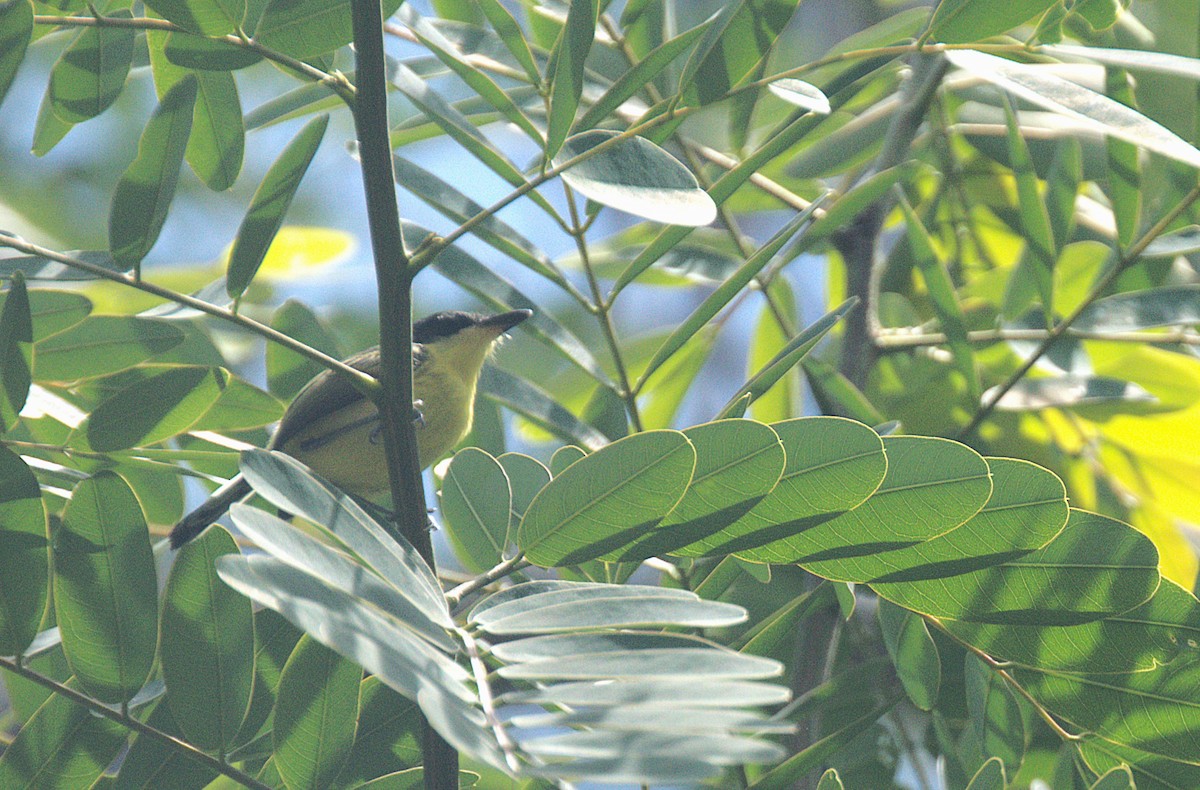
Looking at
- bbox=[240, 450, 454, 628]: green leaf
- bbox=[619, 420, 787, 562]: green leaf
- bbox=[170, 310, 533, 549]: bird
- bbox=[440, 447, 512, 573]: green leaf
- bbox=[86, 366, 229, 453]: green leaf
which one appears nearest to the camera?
bbox=[240, 450, 454, 628]: green leaf

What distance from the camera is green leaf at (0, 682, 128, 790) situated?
129cm

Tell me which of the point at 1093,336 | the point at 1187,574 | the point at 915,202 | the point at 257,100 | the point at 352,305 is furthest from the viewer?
the point at 257,100

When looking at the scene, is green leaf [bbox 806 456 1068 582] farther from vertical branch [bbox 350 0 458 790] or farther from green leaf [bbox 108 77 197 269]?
green leaf [bbox 108 77 197 269]

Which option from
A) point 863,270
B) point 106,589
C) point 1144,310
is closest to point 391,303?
point 106,589

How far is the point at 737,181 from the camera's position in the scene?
138cm

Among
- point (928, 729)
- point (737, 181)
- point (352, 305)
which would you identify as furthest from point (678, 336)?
point (352, 305)

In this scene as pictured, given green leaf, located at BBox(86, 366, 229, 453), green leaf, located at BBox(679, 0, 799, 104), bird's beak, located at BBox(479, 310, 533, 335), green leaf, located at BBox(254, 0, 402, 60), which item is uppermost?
green leaf, located at BBox(254, 0, 402, 60)

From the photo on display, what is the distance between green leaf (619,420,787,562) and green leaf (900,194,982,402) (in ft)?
2.53

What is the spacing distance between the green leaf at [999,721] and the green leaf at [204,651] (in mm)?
832

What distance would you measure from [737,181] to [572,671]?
2.24ft

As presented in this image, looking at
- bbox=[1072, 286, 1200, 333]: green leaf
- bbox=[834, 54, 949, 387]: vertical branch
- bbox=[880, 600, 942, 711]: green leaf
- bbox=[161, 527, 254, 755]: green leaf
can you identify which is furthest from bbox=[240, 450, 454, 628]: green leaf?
bbox=[1072, 286, 1200, 333]: green leaf

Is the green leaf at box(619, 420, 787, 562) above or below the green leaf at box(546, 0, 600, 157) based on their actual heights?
below

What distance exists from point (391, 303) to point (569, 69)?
0.33 metres

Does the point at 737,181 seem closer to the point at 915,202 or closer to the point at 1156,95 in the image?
the point at 915,202
